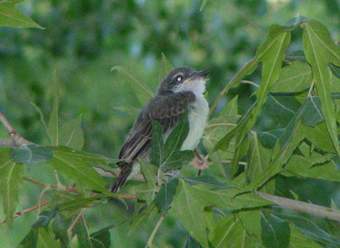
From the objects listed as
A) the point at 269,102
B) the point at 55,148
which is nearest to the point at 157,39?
the point at 269,102

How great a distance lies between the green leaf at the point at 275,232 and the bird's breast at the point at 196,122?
2.51ft

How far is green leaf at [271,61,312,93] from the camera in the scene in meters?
3.73

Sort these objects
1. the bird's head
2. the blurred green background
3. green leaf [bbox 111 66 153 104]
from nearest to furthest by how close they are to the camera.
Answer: green leaf [bbox 111 66 153 104], the bird's head, the blurred green background

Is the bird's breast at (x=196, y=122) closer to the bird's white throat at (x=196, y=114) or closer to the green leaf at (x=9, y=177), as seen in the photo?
the bird's white throat at (x=196, y=114)

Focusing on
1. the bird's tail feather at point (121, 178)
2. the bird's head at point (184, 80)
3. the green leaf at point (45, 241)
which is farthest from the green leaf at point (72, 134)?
the bird's head at point (184, 80)

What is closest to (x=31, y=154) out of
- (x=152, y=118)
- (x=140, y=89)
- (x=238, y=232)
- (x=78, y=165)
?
(x=78, y=165)

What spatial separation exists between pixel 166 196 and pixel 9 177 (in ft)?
1.92

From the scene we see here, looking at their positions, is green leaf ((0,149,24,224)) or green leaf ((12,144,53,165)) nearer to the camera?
green leaf ((12,144,53,165))

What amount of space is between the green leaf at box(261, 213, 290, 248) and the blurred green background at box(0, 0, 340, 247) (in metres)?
7.70

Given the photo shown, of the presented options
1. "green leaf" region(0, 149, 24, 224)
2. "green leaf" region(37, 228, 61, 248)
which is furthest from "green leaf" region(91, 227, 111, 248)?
"green leaf" region(0, 149, 24, 224)

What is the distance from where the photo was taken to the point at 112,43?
13094 millimetres

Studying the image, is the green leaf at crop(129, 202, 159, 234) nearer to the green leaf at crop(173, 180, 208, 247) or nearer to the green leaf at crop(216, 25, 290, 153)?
the green leaf at crop(173, 180, 208, 247)

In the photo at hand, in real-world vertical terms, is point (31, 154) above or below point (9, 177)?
above

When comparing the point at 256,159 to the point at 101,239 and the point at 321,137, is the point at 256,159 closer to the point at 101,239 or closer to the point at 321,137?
the point at 321,137
